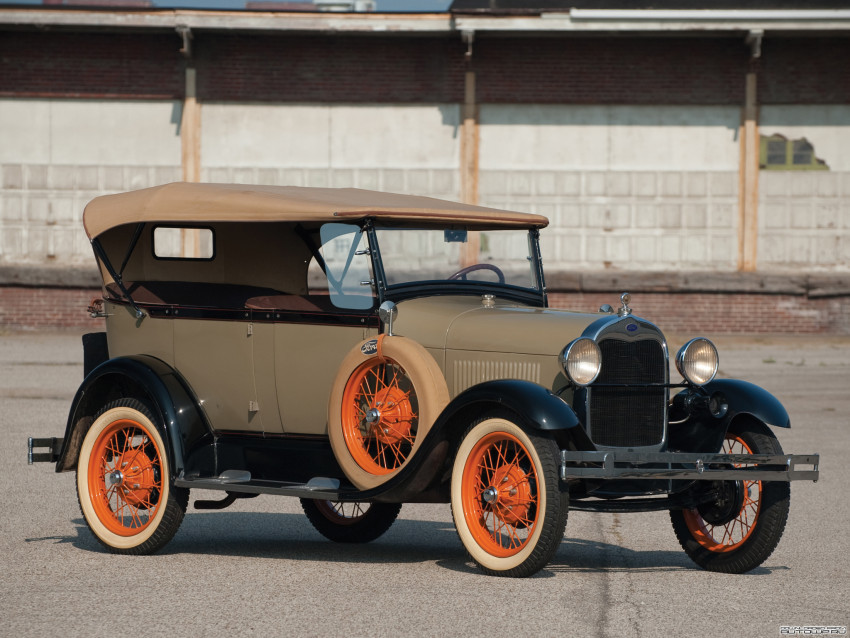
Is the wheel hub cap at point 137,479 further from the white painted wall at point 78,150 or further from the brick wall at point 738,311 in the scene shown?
the white painted wall at point 78,150

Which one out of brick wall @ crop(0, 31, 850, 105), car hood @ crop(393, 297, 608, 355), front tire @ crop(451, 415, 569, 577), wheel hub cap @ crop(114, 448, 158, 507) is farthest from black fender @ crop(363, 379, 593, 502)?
brick wall @ crop(0, 31, 850, 105)

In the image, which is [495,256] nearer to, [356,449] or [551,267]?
[356,449]

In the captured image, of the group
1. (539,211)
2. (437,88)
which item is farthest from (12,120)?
(539,211)

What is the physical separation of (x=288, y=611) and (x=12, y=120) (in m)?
20.2

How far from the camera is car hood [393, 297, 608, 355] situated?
6.42m

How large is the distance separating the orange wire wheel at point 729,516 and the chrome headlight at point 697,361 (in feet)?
1.10

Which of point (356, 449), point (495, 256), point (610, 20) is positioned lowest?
point (356, 449)

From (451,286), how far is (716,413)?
5.34ft

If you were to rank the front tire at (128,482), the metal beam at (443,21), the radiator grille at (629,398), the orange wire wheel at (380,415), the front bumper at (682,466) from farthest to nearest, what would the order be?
the metal beam at (443,21) < the front tire at (128,482) < the orange wire wheel at (380,415) < the radiator grille at (629,398) < the front bumper at (682,466)

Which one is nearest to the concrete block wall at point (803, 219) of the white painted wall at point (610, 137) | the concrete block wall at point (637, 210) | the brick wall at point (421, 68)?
the concrete block wall at point (637, 210)

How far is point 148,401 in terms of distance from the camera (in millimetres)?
7172

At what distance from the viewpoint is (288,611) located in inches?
212

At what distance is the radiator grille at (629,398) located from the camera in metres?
6.36

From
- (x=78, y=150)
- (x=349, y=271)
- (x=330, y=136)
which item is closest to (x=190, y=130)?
(x=78, y=150)
